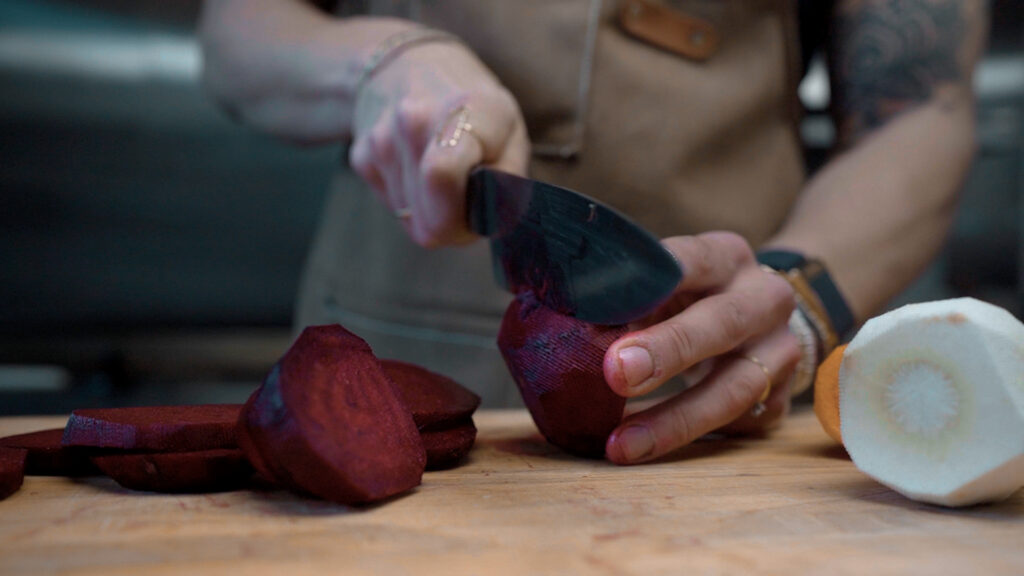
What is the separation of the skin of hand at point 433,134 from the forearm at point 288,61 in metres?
0.11

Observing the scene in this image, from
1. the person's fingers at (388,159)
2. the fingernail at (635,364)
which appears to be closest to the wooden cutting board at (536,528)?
the fingernail at (635,364)

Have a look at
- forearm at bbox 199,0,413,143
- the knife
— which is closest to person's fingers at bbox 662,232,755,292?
the knife

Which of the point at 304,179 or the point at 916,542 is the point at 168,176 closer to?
the point at 304,179

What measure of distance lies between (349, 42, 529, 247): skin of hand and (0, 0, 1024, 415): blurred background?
118 centimetres

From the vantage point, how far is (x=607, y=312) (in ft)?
3.36

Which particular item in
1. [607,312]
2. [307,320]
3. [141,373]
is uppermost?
[607,312]

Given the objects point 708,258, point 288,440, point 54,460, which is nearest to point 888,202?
point 708,258

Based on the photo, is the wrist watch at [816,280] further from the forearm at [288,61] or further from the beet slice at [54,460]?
the beet slice at [54,460]

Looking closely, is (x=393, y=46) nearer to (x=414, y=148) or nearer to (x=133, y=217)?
(x=414, y=148)

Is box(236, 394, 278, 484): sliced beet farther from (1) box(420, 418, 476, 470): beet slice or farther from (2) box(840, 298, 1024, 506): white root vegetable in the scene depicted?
(2) box(840, 298, 1024, 506): white root vegetable

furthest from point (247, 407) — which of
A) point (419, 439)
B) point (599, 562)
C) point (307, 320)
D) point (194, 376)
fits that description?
point (194, 376)

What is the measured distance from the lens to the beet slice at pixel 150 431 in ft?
2.96

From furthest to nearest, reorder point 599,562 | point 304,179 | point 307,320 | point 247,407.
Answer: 1. point 304,179
2. point 307,320
3. point 247,407
4. point 599,562

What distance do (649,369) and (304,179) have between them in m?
1.86
